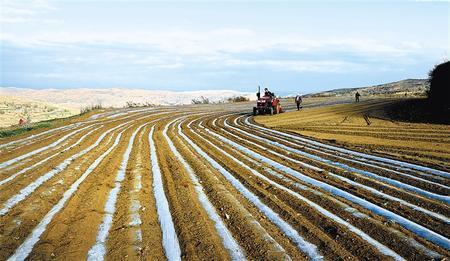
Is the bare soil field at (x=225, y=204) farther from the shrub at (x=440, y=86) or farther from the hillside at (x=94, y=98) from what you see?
the hillside at (x=94, y=98)

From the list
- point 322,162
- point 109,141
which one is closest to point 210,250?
point 322,162

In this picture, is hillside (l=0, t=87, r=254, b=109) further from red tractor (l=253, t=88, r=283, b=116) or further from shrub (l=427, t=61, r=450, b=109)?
shrub (l=427, t=61, r=450, b=109)

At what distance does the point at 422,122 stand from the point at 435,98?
4.41 meters

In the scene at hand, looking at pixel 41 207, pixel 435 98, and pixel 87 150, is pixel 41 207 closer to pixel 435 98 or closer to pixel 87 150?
pixel 87 150

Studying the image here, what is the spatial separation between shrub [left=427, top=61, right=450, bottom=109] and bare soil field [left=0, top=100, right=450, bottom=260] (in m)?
11.1

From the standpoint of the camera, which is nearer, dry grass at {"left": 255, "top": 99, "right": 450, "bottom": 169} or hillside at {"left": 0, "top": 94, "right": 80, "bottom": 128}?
dry grass at {"left": 255, "top": 99, "right": 450, "bottom": 169}

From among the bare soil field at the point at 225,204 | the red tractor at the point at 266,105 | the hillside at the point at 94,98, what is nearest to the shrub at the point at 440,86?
the red tractor at the point at 266,105

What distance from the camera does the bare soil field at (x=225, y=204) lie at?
5.40 metres

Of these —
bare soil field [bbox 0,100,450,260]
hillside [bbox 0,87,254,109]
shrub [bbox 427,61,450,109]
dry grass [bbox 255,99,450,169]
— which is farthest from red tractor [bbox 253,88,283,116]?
hillside [bbox 0,87,254,109]

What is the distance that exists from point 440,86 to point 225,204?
20964mm

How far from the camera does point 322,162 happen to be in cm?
1130

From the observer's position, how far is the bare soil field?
5.40 meters

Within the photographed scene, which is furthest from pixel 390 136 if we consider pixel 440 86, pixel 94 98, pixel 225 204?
pixel 94 98

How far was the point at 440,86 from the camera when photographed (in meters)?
24.0
